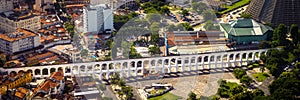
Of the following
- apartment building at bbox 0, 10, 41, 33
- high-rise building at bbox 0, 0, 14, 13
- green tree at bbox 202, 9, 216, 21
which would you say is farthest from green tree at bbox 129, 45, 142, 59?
high-rise building at bbox 0, 0, 14, 13

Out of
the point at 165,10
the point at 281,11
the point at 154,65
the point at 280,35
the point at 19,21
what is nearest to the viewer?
the point at 154,65

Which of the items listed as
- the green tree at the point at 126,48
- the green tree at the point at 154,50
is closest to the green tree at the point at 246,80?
the green tree at the point at 154,50

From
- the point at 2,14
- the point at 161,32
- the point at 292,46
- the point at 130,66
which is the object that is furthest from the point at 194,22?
the point at 2,14

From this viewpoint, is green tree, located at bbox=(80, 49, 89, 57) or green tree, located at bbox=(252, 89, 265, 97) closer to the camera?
green tree, located at bbox=(252, 89, 265, 97)

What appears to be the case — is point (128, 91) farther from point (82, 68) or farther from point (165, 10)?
point (165, 10)

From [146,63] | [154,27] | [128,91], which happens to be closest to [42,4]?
[154,27]

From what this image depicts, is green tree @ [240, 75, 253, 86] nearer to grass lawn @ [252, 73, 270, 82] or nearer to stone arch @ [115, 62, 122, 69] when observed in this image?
grass lawn @ [252, 73, 270, 82]
